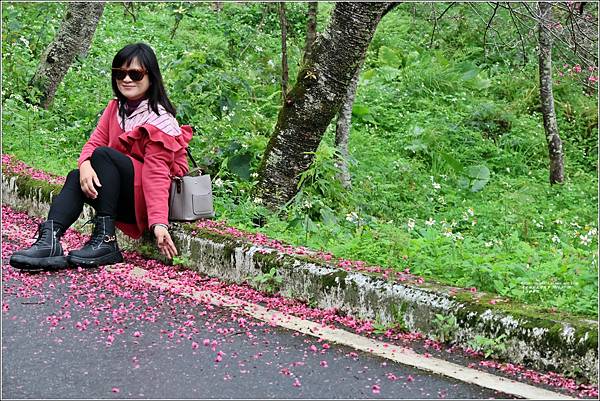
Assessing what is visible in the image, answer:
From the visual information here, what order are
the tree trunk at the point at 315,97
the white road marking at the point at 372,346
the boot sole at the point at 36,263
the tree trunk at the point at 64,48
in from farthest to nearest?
the tree trunk at the point at 64,48 → the tree trunk at the point at 315,97 → the boot sole at the point at 36,263 → the white road marking at the point at 372,346

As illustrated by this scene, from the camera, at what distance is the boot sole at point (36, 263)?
5.05 m

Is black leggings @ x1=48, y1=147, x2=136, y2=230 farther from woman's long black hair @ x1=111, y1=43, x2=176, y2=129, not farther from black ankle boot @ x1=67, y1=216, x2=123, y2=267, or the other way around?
woman's long black hair @ x1=111, y1=43, x2=176, y2=129

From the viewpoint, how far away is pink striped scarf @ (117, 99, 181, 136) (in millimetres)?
5398

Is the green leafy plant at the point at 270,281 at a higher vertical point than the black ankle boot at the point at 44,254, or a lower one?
lower

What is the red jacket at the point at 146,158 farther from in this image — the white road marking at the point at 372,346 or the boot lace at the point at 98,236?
the white road marking at the point at 372,346

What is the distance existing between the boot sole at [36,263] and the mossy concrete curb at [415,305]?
2.23ft

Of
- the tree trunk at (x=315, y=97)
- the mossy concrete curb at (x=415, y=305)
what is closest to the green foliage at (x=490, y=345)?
the mossy concrete curb at (x=415, y=305)

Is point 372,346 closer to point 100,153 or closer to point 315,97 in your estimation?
point 100,153

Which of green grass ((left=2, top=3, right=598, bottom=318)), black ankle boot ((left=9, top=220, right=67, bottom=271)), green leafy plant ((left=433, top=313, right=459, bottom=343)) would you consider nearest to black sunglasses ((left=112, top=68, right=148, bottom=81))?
black ankle boot ((left=9, top=220, right=67, bottom=271))

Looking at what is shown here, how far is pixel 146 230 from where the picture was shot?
5.64m

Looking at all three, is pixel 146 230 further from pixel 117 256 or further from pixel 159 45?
pixel 159 45

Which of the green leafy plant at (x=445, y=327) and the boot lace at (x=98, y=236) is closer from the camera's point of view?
the green leafy plant at (x=445, y=327)

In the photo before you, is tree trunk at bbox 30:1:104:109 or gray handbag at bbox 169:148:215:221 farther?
tree trunk at bbox 30:1:104:109

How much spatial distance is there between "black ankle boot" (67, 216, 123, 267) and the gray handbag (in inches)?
15.7
